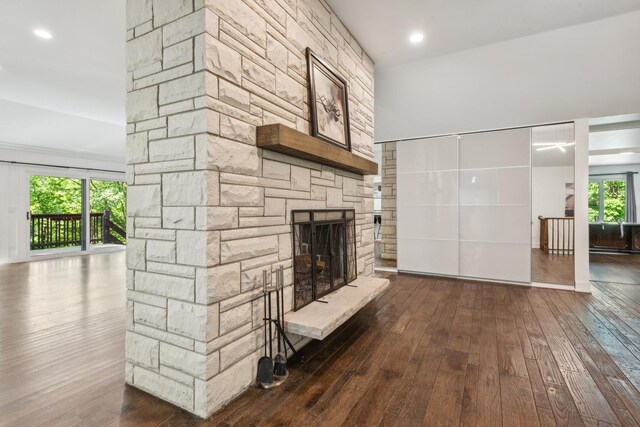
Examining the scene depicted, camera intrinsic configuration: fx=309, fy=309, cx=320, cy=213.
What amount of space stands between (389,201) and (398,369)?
457 centimetres

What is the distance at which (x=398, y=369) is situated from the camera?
2.13 metres

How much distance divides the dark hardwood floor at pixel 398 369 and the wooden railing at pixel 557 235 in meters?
2.44

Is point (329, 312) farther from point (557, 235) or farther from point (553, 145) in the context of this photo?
point (557, 235)

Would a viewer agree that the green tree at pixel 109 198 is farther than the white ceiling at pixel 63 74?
Yes

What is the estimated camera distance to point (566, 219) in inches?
232

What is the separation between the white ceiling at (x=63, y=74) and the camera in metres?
2.72

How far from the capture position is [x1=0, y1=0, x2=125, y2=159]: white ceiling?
8.91 feet

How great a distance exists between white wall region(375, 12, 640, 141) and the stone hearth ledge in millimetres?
2843

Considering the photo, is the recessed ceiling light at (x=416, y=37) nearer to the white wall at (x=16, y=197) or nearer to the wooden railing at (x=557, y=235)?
the wooden railing at (x=557, y=235)

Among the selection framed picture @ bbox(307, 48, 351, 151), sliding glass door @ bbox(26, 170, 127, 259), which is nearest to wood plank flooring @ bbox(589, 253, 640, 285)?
framed picture @ bbox(307, 48, 351, 151)

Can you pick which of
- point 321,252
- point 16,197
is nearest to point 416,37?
point 321,252

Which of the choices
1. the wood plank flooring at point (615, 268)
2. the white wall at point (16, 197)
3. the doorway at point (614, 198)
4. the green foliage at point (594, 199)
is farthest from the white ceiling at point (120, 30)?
the green foliage at point (594, 199)

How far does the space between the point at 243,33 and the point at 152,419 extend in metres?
2.19

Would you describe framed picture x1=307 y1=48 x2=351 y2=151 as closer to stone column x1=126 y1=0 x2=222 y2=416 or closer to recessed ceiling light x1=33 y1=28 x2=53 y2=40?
stone column x1=126 y1=0 x2=222 y2=416
